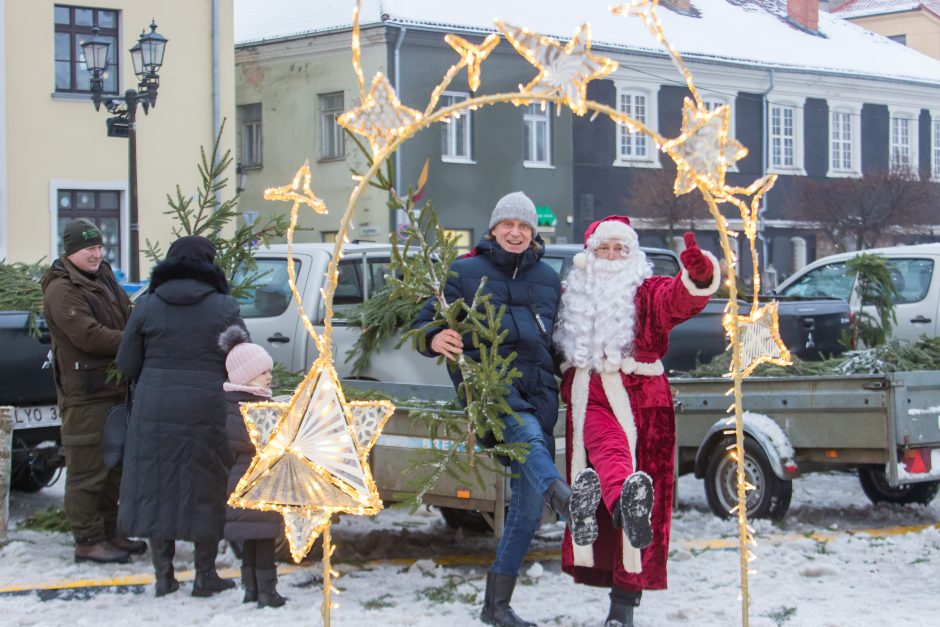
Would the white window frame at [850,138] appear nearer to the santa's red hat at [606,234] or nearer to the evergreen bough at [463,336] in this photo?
the santa's red hat at [606,234]

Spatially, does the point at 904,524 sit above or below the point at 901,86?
below

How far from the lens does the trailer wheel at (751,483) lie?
8.95 metres

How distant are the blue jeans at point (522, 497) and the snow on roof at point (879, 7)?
46.3 metres

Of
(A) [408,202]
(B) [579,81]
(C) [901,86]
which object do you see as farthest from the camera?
(C) [901,86]

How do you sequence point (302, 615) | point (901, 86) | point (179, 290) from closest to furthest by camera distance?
point (302, 615)
point (179, 290)
point (901, 86)

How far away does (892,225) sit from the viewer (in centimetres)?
3559

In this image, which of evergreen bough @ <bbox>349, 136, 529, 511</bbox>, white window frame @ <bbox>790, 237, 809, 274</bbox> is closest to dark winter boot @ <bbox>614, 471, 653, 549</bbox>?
evergreen bough @ <bbox>349, 136, 529, 511</bbox>

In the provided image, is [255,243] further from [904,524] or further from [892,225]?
[892,225]

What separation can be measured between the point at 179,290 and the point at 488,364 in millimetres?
1888

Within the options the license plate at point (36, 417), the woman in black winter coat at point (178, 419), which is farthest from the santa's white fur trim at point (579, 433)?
the license plate at point (36, 417)

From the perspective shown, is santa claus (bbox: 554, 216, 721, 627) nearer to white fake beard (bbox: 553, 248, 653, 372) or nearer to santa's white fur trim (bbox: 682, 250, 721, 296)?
white fake beard (bbox: 553, 248, 653, 372)

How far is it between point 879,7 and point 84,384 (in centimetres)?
4656

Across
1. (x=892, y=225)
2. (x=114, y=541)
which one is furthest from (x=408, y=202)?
(x=892, y=225)

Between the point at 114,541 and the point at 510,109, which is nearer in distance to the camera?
the point at 114,541
